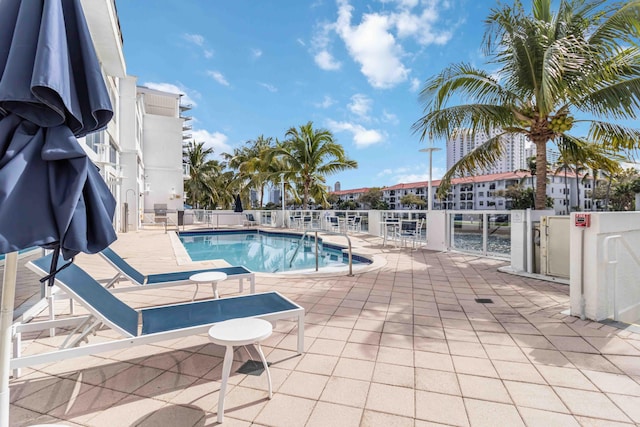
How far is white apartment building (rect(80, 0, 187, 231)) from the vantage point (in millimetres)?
9227

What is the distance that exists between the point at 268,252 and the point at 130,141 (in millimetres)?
10610

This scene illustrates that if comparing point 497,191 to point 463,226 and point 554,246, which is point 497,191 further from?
point 554,246

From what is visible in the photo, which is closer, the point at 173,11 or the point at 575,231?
the point at 575,231

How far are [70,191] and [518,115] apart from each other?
7706mm

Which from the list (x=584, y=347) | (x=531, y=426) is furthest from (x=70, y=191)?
(x=584, y=347)

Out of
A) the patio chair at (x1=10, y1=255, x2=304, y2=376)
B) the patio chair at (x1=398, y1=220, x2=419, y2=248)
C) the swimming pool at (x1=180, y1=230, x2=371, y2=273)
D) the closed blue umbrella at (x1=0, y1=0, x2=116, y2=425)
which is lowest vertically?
the swimming pool at (x1=180, y1=230, x2=371, y2=273)

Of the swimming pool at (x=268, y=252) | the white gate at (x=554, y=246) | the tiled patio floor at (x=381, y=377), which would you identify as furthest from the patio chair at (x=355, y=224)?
the tiled patio floor at (x=381, y=377)

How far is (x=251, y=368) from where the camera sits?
8.01ft

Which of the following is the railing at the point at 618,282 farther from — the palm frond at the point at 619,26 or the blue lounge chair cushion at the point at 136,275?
the blue lounge chair cushion at the point at 136,275

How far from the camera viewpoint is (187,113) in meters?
38.8

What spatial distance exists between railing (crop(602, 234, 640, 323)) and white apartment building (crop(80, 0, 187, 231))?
668 cm

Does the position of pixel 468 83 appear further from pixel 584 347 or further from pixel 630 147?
pixel 584 347

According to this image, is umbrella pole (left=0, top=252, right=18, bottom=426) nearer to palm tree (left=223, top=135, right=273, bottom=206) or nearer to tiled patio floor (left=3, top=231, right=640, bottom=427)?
tiled patio floor (left=3, top=231, right=640, bottom=427)

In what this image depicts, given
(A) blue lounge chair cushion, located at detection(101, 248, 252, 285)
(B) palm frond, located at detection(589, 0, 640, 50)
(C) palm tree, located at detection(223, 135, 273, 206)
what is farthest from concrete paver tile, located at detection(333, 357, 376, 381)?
(C) palm tree, located at detection(223, 135, 273, 206)
